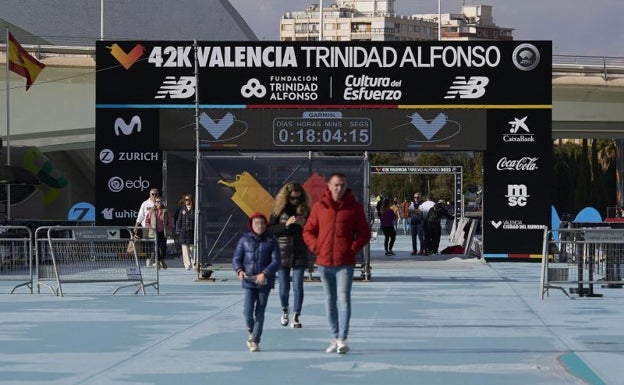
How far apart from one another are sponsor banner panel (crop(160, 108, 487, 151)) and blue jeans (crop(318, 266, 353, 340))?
17.6 m

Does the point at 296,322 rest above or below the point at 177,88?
below

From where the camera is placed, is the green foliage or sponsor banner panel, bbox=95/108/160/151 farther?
the green foliage

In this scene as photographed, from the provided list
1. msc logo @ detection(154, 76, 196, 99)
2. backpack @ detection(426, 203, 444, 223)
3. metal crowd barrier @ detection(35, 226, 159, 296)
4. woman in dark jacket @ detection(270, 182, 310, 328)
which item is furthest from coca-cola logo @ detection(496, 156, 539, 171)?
woman in dark jacket @ detection(270, 182, 310, 328)

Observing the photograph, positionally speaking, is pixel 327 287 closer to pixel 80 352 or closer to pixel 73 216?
pixel 80 352

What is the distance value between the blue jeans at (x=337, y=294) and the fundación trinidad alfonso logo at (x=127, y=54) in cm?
1889

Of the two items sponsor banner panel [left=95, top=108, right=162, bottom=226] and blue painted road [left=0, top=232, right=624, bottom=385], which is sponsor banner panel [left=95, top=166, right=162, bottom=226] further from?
blue painted road [left=0, top=232, right=624, bottom=385]

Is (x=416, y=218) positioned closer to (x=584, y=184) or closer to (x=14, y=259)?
(x=14, y=259)

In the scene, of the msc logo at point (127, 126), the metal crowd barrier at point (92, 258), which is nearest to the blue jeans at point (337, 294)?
the metal crowd barrier at point (92, 258)

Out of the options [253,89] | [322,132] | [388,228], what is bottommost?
[388,228]

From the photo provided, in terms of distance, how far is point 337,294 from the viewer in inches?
525

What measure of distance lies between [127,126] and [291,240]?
16.0 m

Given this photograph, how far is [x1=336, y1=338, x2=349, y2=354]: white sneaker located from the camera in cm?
1291

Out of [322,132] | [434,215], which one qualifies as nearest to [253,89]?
[322,132]

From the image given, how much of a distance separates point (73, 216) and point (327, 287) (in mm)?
29759
